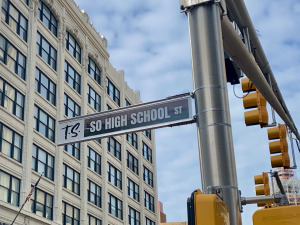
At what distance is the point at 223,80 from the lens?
5594 millimetres

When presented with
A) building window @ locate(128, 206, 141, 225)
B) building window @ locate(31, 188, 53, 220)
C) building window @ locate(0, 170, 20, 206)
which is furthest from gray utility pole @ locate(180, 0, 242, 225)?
building window @ locate(128, 206, 141, 225)

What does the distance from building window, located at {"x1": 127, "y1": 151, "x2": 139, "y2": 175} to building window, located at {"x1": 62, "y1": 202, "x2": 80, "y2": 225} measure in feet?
50.7

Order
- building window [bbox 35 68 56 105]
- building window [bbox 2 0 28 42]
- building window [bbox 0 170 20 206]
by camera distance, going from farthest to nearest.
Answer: building window [bbox 35 68 56 105]
building window [bbox 2 0 28 42]
building window [bbox 0 170 20 206]

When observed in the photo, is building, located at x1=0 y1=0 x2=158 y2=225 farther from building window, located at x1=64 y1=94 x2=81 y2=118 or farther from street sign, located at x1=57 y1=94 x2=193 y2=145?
street sign, located at x1=57 y1=94 x2=193 y2=145

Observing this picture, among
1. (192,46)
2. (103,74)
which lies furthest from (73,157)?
(192,46)

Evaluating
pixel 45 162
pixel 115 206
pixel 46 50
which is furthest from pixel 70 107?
pixel 115 206

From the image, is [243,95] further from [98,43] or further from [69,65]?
[98,43]

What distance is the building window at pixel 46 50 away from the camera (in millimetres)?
42700

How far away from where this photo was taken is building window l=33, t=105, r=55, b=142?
40.0m

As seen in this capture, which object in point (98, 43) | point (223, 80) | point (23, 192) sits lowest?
point (223, 80)

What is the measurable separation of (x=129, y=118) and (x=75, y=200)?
3849cm

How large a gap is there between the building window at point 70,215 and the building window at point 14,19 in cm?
1402

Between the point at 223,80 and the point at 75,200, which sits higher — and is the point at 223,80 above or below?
below

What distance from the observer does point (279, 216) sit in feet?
17.8
